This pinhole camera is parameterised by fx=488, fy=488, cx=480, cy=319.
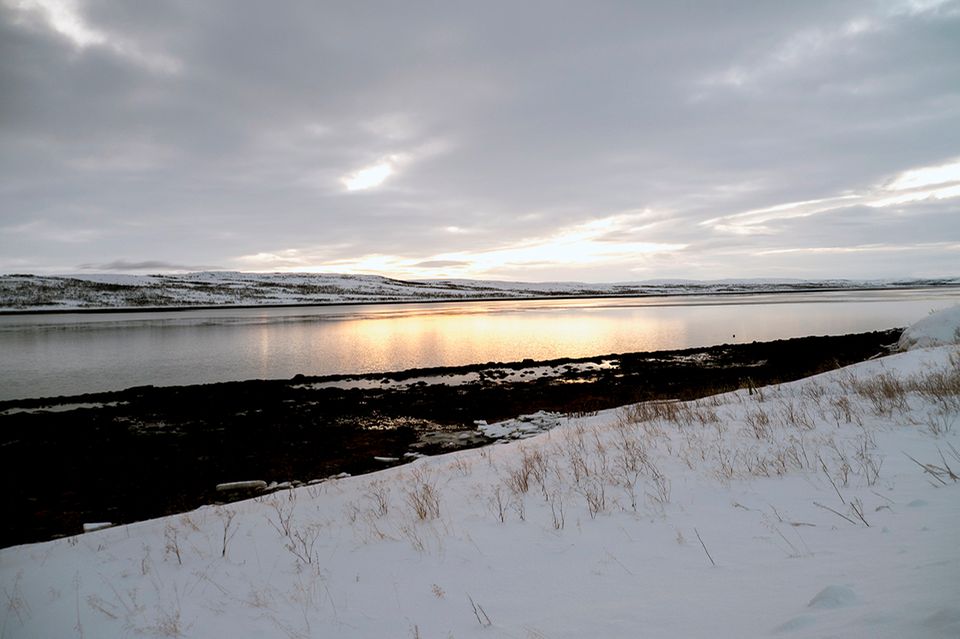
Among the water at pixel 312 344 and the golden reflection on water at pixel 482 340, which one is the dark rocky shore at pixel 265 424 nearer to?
the water at pixel 312 344

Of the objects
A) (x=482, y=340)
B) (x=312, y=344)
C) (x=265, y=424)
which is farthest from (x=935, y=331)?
(x=312, y=344)

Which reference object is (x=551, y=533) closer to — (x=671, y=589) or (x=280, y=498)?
(x=671, y=589)

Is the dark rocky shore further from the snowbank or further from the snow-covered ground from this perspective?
the snow-covered ground

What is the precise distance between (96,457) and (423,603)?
42.4ft

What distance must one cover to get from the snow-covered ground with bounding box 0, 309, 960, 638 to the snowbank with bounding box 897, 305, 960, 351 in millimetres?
16510

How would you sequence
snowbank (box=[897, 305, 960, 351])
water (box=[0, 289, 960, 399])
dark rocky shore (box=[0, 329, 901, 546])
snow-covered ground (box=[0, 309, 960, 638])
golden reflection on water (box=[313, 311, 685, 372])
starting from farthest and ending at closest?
golden reflection on water (box=[313, 311, 685, 372]) < water (box=[0, 289, 960, 399]) < snowbank (box=[897, 305, 960, 351]) < dark rocky shore (box=[0, 329, 901, 546]) < snow-covered ground (box=[0, 309, 960, 638])

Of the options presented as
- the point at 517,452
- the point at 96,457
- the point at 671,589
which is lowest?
the point at 96,457

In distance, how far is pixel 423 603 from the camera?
372 cm

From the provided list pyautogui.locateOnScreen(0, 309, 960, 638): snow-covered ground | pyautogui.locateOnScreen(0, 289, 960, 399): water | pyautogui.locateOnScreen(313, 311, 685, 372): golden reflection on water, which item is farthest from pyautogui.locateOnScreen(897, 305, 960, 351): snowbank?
pyautogui.locateOnScreen(0, 309, 960, 638): snow-covered ground

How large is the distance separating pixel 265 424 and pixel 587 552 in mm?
13811

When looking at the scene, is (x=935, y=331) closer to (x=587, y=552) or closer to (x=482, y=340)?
(x=587, y=552)

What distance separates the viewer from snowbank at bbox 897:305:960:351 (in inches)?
762

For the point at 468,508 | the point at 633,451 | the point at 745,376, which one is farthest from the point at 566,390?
the point at 468,508

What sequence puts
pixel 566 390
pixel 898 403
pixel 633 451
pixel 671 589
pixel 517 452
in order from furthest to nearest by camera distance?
1. pixel 566 390
2. pixel 517 452
3. pixel 898 403
4. pixel 633 451
5. pixel 671 589
